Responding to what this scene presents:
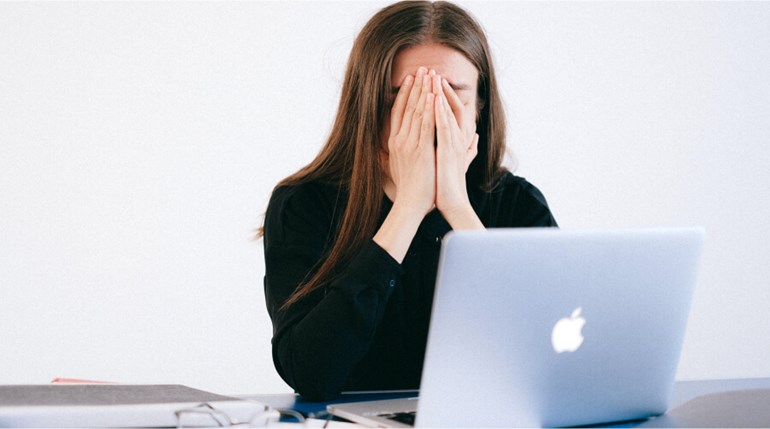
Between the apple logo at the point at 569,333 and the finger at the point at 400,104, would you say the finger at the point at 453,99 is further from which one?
the apple logo at the point at 569,333

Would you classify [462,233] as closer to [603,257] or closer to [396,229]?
[603,257]

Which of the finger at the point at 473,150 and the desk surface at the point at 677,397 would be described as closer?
the desk surface at the point at 677,397

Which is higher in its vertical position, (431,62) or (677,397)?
(431,62)

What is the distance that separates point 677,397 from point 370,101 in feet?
2.33

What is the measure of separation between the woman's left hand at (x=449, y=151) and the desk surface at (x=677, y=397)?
33cm

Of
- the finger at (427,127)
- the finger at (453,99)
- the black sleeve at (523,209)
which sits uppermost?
the finger at (453,99)

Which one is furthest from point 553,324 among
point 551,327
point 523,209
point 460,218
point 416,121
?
point 523,209

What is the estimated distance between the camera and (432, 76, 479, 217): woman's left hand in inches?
60.5

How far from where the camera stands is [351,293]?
1.35 metres

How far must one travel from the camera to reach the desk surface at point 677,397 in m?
1.16

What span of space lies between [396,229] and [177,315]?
209cm

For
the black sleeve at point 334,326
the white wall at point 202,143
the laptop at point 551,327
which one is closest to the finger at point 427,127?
the black sleeve at point 334,326

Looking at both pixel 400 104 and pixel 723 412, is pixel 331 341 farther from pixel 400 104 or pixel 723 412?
pixel 723 412

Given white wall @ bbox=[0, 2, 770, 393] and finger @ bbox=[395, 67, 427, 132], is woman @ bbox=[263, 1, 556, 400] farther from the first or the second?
white wall @ bbox=[0, 2, 770, 393]
